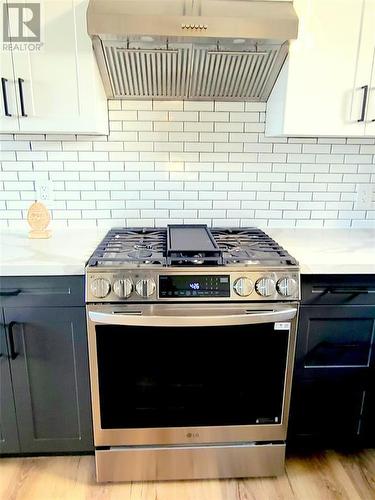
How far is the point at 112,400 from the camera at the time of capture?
1492 mm

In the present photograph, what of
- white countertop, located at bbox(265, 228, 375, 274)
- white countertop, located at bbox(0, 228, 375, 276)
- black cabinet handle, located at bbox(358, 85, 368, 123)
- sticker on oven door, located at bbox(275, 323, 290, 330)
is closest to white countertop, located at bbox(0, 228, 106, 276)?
white countertop, located at bbox(0, 228, 375, 276)

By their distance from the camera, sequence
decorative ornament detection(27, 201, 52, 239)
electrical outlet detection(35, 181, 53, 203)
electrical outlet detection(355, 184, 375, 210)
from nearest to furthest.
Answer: decorative ornament detection(27, 201, 52, 239)
electrical outlet detection(35, 181, 53, 203)
electrical outlet detection(355, 184, 375, 210)

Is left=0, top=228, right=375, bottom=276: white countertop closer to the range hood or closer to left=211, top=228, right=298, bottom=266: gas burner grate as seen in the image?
left=211, top=228, right=298, bottom=266: gas burner grate

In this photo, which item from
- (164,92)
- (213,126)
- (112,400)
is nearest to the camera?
(112,400)

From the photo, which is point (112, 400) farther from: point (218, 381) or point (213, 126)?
point (213, 126)

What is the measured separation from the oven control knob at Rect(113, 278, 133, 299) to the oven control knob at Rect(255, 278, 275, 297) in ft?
1.60

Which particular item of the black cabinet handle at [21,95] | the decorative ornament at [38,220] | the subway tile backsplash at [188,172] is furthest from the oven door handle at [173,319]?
the black cabinet handle at [21,95]

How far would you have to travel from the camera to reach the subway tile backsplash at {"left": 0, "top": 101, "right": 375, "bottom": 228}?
192cm

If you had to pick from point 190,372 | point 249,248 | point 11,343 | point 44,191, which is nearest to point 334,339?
point 249,248

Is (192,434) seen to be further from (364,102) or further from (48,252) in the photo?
(364,102)

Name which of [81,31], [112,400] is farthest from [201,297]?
[81,31]

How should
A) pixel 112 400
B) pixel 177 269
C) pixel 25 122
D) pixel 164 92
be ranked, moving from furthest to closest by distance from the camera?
pixel 164 92, pixel 25 122, pixel 112 400, pixel 177 269

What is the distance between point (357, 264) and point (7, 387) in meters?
1.55

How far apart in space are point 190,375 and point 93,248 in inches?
27.9
